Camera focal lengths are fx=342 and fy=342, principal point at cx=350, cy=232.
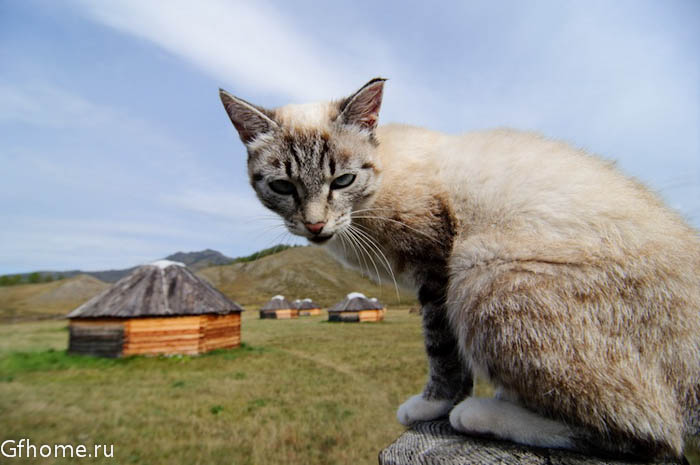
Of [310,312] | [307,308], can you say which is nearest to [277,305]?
[307,308]

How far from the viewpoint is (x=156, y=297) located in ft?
57.3

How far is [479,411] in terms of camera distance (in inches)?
93.5

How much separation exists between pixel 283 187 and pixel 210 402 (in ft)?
35.1

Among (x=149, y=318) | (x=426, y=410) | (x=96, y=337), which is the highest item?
(x=426, y=410)

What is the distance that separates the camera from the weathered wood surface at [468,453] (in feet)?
6.05

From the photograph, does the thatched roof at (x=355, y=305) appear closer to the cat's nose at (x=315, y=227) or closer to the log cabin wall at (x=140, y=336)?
the log cabin wall at (x=140, y=336)

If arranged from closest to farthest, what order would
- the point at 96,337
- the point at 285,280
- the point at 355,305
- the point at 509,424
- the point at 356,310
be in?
1. the point at 509,424
2. the point at 96,337
3. the point at 356,310
4. the point at 355,305
5. the point at 285,280

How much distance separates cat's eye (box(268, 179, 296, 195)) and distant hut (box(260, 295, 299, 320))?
4499 cm

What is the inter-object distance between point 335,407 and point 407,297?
29.6ft

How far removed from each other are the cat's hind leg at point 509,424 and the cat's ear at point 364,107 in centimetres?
267

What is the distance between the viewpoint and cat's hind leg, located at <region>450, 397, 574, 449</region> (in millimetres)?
2105

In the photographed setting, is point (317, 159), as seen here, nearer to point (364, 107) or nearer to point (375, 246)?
point (364, 107)

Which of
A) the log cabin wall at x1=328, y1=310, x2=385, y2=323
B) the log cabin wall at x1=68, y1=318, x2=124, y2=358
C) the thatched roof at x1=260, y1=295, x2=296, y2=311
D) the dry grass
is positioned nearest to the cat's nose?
the dry grass

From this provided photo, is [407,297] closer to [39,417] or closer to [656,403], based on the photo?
[656,403]
